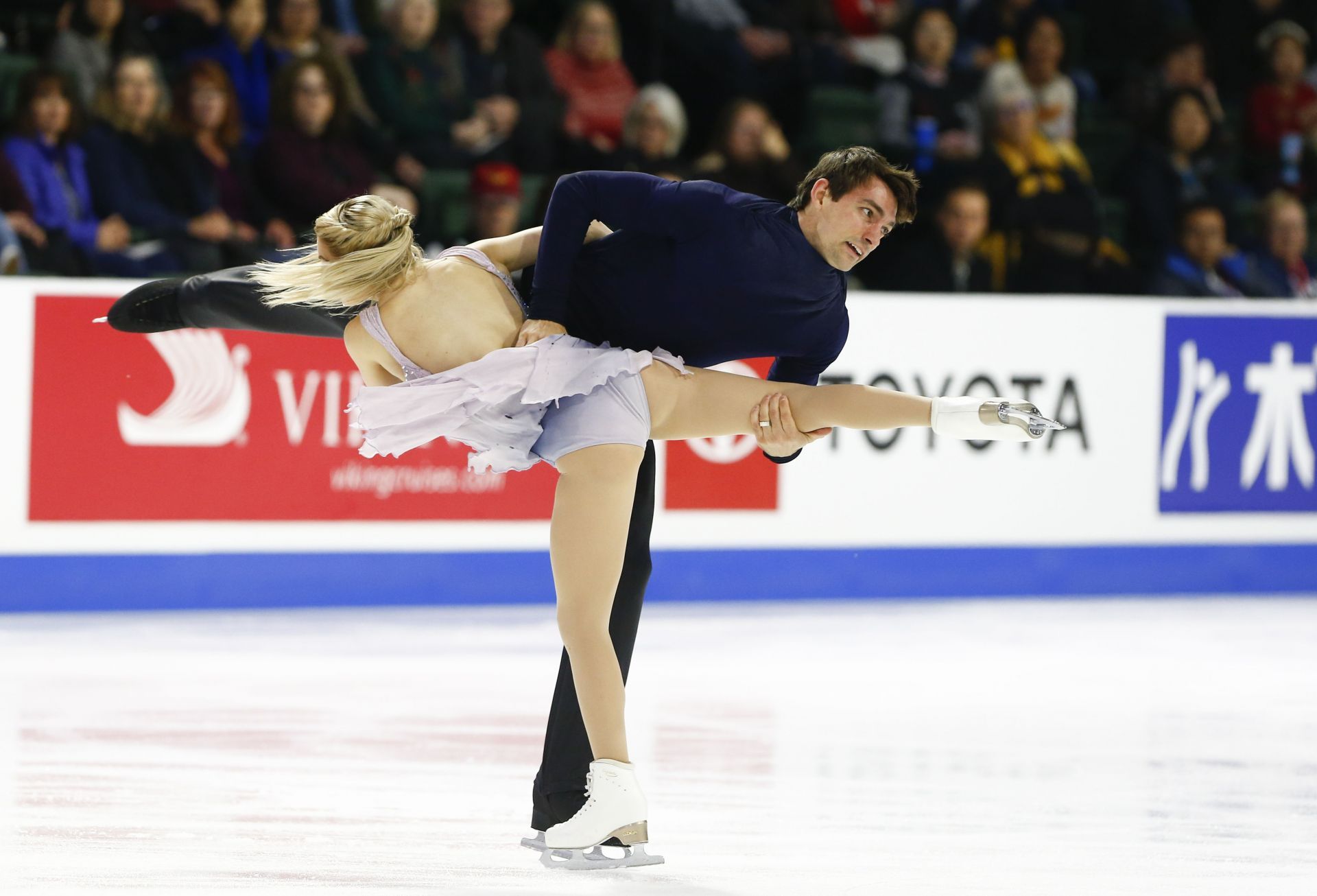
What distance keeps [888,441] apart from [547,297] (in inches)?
127

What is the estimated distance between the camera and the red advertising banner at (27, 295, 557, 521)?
5.42m

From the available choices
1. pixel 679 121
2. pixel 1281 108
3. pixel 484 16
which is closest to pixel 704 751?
pixel 679 121

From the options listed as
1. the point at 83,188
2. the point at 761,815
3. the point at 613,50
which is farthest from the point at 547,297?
the point at 613,50

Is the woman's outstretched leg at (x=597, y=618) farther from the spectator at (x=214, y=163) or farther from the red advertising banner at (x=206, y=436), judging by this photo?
the spectator at (x=214, y=163)

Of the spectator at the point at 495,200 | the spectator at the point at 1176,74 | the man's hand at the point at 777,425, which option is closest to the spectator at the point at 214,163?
the spectator at the point at 495,200

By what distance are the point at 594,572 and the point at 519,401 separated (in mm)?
319

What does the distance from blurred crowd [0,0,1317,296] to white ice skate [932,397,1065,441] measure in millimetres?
2671

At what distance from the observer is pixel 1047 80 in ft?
26.9

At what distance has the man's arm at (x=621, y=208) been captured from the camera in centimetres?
308

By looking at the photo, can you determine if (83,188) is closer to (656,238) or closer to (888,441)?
(888,441)

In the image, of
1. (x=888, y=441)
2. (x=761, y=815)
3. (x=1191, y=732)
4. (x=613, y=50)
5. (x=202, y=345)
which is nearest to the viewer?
(x=761, y=815)

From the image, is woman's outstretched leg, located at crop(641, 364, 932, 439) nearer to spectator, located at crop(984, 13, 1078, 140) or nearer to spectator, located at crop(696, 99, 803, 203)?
spectator, located at crop(696, 99, 803, 203)

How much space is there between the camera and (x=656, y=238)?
125 inches

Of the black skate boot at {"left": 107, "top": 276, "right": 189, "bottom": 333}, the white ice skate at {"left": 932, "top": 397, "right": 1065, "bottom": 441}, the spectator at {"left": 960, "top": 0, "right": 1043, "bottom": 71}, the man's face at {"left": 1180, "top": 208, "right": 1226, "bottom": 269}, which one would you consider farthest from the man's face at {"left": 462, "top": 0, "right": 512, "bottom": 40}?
the white ice skate at {"left": 932, "top": 397, "right": 1065, "bottom": 441}
